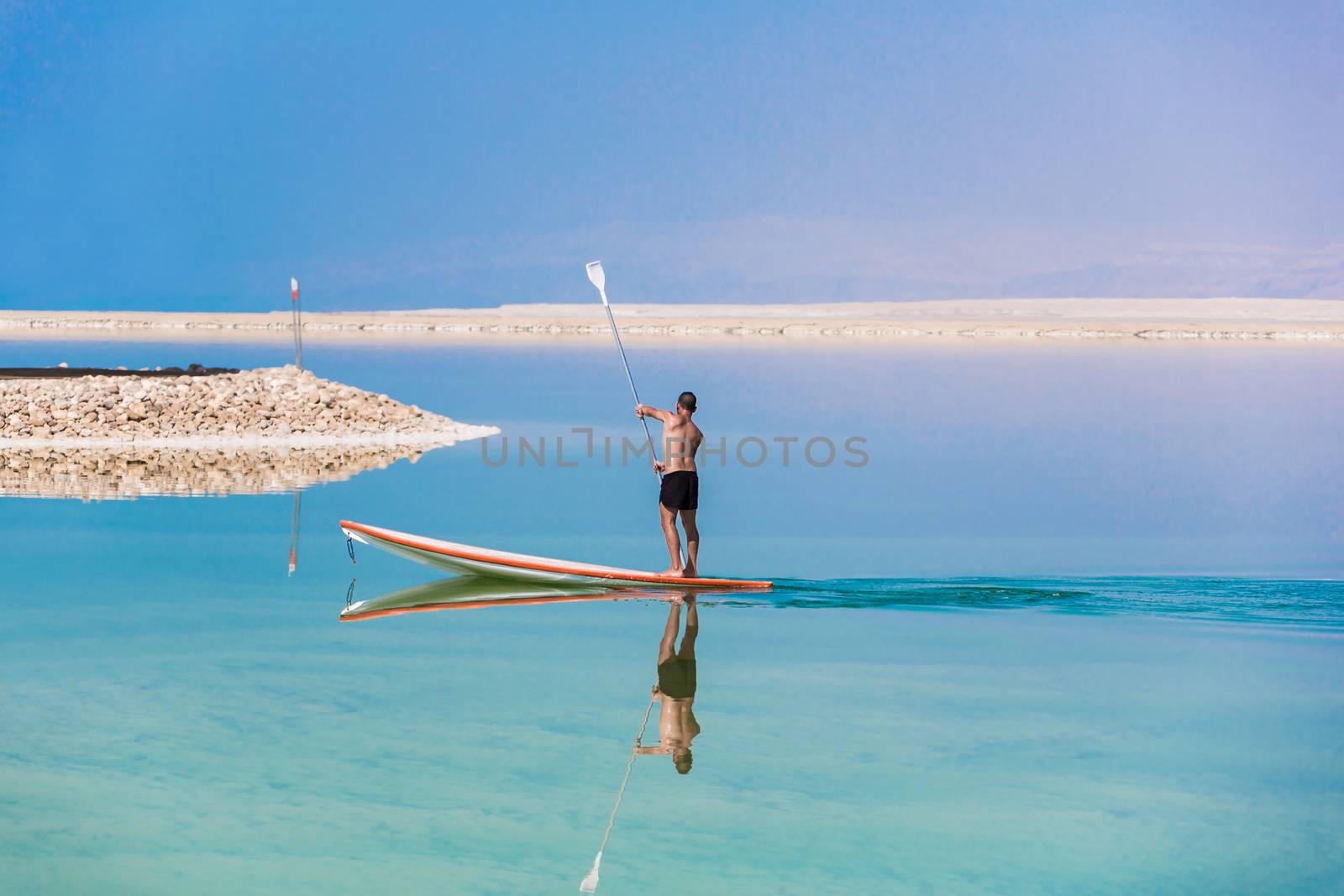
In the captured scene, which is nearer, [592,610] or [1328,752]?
[1328,752]

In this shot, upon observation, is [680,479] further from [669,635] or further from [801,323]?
[801,323]

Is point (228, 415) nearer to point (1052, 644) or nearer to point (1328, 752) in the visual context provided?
point (1052, 644)

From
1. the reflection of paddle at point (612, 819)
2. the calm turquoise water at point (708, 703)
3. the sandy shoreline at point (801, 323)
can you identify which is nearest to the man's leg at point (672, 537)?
the calm turquoise water at point (708, 703)

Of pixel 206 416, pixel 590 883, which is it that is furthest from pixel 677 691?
pixel 206 416

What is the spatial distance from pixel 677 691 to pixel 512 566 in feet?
12.7

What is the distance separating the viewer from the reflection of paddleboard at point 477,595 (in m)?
13.6

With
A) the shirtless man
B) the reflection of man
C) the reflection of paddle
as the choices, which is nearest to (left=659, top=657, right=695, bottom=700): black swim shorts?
the reflection of man

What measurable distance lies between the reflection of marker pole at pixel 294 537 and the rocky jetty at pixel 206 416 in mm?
7151

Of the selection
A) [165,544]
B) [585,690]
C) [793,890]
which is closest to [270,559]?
[165,544]

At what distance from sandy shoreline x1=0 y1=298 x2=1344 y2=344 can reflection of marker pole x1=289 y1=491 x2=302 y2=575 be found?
80211 mm

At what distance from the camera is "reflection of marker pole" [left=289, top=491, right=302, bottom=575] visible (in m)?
15.6

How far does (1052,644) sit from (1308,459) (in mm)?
18332

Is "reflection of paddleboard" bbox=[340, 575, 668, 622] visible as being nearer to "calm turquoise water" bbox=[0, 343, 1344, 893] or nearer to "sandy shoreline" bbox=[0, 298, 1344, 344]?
"calm turquoise water" bbox=[0, 343, 1344, 893]

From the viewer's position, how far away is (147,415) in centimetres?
2759
